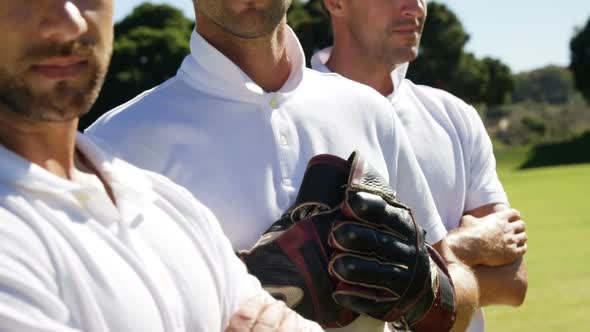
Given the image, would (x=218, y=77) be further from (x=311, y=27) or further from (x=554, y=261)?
(x=311, y=27)

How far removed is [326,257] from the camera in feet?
7.48

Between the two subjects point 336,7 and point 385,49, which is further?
point 336,7

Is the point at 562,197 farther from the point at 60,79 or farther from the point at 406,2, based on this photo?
the point at 60,79

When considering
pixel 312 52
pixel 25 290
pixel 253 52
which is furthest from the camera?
pixel 312 52

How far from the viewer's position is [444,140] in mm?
3643

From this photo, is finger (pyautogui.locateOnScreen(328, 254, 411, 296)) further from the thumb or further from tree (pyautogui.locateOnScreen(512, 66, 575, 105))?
tree (pyautogui.locateOnScreen(512, 66, 575, 105))

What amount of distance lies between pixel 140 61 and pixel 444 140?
5412cm

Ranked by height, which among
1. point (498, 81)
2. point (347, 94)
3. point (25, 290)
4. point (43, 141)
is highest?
point (43, 141)

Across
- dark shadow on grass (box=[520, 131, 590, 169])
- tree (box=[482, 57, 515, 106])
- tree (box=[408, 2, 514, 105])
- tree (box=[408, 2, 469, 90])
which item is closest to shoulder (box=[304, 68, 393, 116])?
dark shadow on grass (box=[520, 131, 590, 169])

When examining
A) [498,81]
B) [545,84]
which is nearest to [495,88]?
[498,81]

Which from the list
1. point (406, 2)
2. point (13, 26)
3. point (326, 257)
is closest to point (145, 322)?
point (13, 26)

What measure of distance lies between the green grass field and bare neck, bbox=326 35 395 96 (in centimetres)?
485

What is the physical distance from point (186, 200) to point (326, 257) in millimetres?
482

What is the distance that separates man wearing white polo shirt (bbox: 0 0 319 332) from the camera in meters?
1.55
